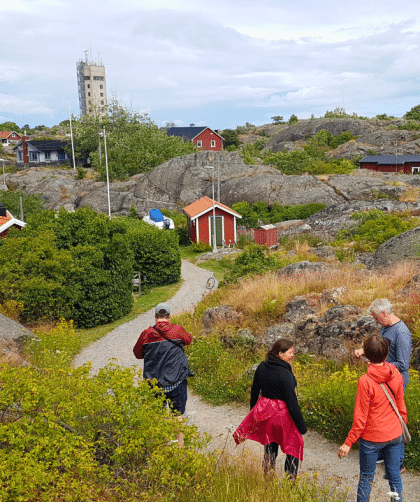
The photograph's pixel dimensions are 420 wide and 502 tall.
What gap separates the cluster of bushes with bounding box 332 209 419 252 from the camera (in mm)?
23255

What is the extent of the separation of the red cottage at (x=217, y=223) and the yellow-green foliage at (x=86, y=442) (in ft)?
92.7

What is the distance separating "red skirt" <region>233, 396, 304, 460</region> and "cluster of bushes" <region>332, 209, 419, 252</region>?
18.6 meters

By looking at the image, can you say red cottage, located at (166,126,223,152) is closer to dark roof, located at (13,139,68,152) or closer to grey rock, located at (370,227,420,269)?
dark roof, located at (13,139,68,152)

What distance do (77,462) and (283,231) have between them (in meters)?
29.0

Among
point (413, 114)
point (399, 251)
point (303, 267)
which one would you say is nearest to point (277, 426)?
point (303, 267)

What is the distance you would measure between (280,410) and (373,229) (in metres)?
21.5

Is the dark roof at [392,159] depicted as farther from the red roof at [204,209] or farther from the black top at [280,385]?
the black top at [280,385]

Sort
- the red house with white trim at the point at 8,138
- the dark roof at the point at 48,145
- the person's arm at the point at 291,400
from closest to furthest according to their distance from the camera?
1. the person's arm at the point at 291,400
2. the dark roof at the point at 48,145
3. the red house with white trim at the point at 8,138

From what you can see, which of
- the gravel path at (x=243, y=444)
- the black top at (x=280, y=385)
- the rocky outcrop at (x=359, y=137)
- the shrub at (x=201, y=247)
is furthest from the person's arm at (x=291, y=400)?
the rocky outcrop at (x=359, y=137)

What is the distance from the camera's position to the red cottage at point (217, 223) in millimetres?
33438

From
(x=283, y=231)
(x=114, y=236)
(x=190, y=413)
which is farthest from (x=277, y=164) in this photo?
(x=190, y=413)

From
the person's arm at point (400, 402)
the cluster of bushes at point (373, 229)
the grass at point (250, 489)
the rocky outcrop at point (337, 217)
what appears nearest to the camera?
the grass at point (250, 489)

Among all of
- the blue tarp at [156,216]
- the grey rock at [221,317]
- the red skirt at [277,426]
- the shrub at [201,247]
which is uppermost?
the red skirt at [277,426]

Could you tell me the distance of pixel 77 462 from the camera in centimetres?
456
